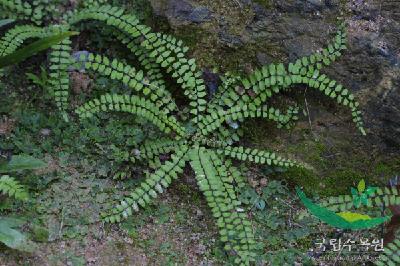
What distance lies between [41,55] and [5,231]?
6.38ft

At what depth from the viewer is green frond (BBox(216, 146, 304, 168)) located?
13.9ft

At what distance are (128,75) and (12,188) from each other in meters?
1.38

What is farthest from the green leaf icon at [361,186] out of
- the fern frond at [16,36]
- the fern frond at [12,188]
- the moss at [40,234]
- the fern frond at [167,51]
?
the fern frond at [16,36]

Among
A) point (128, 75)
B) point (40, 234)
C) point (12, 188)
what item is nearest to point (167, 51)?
point (128, 75)

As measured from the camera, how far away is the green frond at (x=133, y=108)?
4219 mm

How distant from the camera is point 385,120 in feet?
13.8

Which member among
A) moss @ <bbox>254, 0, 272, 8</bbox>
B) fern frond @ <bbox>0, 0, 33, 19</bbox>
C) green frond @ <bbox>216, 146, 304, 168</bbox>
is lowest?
green frond @ <bbox>216, 146, 304, 168</bbox>

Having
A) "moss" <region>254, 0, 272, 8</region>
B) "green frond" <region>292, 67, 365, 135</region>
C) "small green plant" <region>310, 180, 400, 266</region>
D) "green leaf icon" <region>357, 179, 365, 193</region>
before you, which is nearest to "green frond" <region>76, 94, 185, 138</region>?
"green frond" <region>292, 67, 365, 135</region>

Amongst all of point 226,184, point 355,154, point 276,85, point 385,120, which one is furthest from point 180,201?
point 385,120

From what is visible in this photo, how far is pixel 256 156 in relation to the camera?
427cm

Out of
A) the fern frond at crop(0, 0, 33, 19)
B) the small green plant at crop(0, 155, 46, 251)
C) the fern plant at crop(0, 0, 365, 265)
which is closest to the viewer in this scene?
the small green plant at crop(0, 155, 46, 251)

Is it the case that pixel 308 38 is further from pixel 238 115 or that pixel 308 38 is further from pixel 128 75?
pixel 128 75

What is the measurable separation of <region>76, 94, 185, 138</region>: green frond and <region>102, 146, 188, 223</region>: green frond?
0.30 meters

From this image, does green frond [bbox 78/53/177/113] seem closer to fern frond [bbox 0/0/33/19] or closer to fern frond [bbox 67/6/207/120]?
fern frond [bbox 67/6/207/120]
